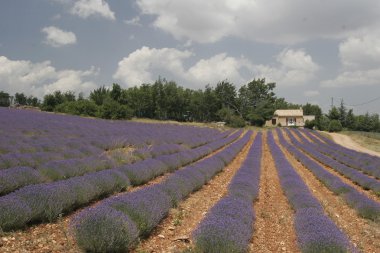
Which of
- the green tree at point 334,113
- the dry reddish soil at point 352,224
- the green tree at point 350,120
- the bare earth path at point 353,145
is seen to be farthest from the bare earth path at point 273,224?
the green tree at point 350,120

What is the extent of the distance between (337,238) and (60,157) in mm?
8299

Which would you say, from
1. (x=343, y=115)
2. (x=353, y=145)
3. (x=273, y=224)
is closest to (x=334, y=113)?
(x=343, y=115)

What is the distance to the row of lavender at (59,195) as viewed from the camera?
17.2ft

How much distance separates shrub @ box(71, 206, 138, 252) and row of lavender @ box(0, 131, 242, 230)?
99 cm

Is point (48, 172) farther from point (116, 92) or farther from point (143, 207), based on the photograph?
point (116, 92)

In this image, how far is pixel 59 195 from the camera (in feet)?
20.4

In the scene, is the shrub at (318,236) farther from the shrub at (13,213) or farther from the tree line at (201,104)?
the tree line at (201,104)

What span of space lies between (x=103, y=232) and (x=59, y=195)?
2.06 meters

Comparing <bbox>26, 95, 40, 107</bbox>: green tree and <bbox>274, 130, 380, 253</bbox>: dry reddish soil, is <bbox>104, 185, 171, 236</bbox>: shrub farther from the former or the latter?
<bbox>26, 95, 40, 107</bbox>: green tree

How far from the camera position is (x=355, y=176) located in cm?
1368

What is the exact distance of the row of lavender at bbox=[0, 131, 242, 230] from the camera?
525cm

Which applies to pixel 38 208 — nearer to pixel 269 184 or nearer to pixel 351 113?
pixel 269 184

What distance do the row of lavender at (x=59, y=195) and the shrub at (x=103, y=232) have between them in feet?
3.25

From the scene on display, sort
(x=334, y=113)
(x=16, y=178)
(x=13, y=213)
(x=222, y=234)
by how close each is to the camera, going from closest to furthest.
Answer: (x=222, y=234)
(x=13, y=213)
(x=16, y=178)
(x=334, y=113)
